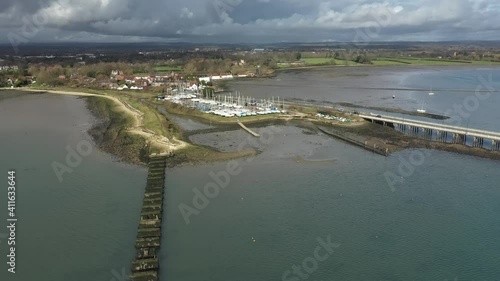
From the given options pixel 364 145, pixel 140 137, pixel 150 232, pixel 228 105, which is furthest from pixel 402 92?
pixel 150 232

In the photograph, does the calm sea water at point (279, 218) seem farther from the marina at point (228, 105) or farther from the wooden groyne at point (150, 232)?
the marina at point (228, 105)

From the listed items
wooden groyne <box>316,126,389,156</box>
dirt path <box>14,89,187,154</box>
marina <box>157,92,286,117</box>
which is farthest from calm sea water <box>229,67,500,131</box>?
dirt path <box>14,89,187,154</box>

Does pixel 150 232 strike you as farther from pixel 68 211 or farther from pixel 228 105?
pixel 228 105

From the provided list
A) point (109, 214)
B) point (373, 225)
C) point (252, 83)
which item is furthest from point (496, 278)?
point (252, 83)

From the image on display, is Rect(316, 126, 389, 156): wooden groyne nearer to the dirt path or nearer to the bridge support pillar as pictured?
the bridge support pillar

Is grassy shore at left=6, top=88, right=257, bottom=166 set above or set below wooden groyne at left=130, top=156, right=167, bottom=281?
above

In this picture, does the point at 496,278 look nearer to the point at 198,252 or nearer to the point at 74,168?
the point at 198,252
